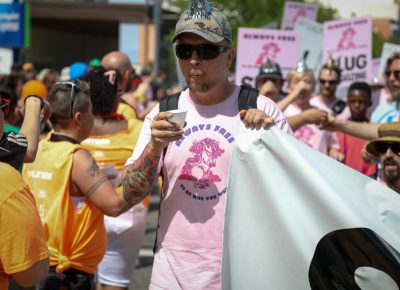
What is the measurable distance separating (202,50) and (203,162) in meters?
0.51

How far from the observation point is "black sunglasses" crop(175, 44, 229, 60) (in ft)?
11.5

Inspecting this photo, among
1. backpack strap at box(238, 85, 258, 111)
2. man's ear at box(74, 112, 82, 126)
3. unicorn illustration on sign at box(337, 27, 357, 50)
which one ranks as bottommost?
man's ear at box(74, 112, 82, 126)

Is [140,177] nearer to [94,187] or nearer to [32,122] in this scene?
[94,187]

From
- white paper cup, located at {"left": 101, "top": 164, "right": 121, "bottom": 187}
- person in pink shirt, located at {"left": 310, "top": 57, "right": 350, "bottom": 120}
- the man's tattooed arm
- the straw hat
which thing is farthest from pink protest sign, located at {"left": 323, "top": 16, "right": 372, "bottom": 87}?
the man's tattooed arm

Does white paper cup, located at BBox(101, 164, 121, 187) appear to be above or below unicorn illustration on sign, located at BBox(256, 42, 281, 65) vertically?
below

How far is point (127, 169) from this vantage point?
3672 millimetres

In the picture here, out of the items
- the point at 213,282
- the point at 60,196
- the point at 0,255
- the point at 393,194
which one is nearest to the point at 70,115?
the point at 60,196

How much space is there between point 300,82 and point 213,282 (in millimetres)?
3692

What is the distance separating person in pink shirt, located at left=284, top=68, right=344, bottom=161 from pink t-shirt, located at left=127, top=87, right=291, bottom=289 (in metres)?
3.24

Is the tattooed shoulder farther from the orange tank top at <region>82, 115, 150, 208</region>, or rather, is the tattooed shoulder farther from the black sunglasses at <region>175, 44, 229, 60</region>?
the black sunglasses at <region>175, 44, 229, 60</region>

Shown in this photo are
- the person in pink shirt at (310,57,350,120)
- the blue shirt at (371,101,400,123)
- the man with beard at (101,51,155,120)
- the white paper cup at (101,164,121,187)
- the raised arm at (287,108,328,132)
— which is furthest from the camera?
the person in pink shirt at (310,57,350,120)

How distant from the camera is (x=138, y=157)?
12.0ft

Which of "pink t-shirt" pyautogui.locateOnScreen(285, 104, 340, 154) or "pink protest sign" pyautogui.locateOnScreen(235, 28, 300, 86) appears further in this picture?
"pink protest sign" pyautogui.locateOnScreen(235, 28, 300, 86)

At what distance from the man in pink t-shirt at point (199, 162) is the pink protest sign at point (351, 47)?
6.57 m
